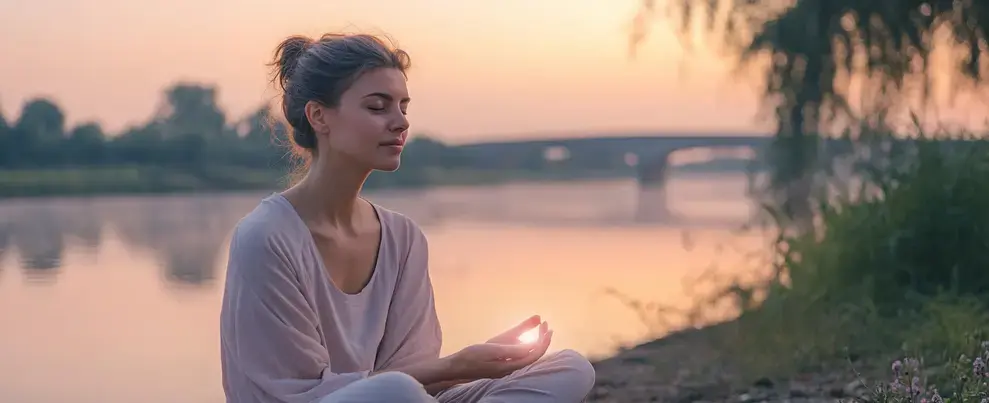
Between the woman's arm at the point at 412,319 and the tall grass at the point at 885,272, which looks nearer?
the woman's arm at the point at 412,319

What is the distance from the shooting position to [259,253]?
2203 millimetres

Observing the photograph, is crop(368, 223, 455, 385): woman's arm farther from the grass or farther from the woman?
the grass

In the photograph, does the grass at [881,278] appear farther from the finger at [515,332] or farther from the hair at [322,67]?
the hair at [322,67]

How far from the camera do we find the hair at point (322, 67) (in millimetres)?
2355

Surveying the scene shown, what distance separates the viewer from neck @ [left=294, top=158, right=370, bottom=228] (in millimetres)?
2393

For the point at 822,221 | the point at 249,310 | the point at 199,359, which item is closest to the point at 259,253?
the point at 249,310

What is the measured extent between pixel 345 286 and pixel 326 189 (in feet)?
0.66

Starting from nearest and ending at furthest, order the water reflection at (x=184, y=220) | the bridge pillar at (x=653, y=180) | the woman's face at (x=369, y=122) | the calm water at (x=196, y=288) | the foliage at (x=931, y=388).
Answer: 1. the woman's face at (x=369, y=122)
2. the foliage at (x=931, y=388)
3. the calm water at (x=196, y=288)
4. the water reflection at (x=184, y=220)
5. the bridge pillar at (x=653, y=180)

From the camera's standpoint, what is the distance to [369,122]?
2.34 meters

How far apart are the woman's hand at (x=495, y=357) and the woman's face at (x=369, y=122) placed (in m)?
0.39

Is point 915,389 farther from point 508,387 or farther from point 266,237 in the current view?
point 266,237

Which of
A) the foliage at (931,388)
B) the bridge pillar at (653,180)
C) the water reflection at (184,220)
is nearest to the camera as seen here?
the foliage at (931,388)

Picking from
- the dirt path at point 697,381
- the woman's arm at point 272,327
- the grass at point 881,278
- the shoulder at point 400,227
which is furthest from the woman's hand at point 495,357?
the grass at point 881,278

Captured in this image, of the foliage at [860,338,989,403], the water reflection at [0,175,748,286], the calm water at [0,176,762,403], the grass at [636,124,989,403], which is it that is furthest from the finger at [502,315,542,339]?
the water reflection at [0,175,748,286]
